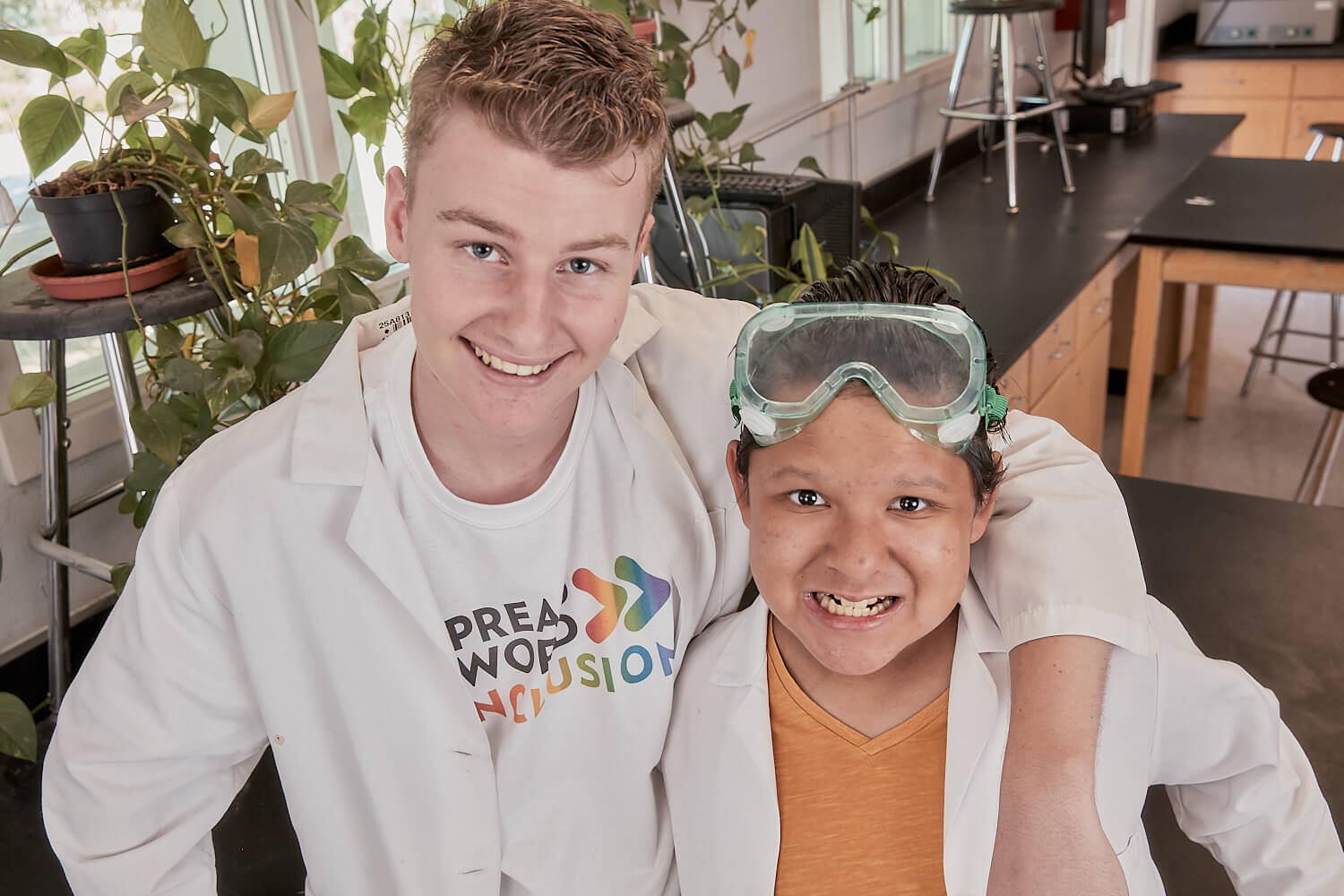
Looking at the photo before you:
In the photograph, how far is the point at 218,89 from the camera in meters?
1.41

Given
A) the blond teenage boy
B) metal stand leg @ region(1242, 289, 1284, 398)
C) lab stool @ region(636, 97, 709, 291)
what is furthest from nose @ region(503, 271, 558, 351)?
metal stand leg @ region(1242, 289, 1284, 398)

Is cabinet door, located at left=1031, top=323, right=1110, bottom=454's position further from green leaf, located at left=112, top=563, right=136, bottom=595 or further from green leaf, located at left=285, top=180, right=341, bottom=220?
green leaf, located at left=112, top=563, right=136, bottom=595

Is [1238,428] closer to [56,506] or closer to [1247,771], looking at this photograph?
[1247,771]

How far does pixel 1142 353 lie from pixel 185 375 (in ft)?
9.42

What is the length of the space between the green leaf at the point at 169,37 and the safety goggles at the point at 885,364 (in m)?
0.89

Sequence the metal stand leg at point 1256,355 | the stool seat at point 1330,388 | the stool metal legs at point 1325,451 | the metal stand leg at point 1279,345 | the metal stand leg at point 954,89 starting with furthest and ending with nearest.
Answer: the metal stand leg at point 1279,345, the metal stand leg at point 1256,355, the metal stand leg at point 954,89, the stool metal legs at point 1325,451, the stool seat at point 1330,388

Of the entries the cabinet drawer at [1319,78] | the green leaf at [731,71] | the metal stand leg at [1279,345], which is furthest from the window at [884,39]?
the cabinet drawer at [1319,78]

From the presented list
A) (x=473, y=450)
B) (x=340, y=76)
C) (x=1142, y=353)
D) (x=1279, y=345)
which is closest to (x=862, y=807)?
(x=473, y=450)

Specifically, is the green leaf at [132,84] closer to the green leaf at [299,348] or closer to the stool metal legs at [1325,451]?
the green leaf at [299,348]

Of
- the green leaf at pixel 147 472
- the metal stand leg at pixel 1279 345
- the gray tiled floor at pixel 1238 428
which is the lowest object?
the gray tiled floor at pixel 1238 428

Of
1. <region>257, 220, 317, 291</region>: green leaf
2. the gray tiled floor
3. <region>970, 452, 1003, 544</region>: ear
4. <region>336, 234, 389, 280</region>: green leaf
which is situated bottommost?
the gray tiled floor

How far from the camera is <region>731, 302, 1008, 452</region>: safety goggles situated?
0.96 meters

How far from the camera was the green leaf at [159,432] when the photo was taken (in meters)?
1.48

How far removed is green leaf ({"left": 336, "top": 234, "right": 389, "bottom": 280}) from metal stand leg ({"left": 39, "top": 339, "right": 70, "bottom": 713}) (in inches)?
16.1
